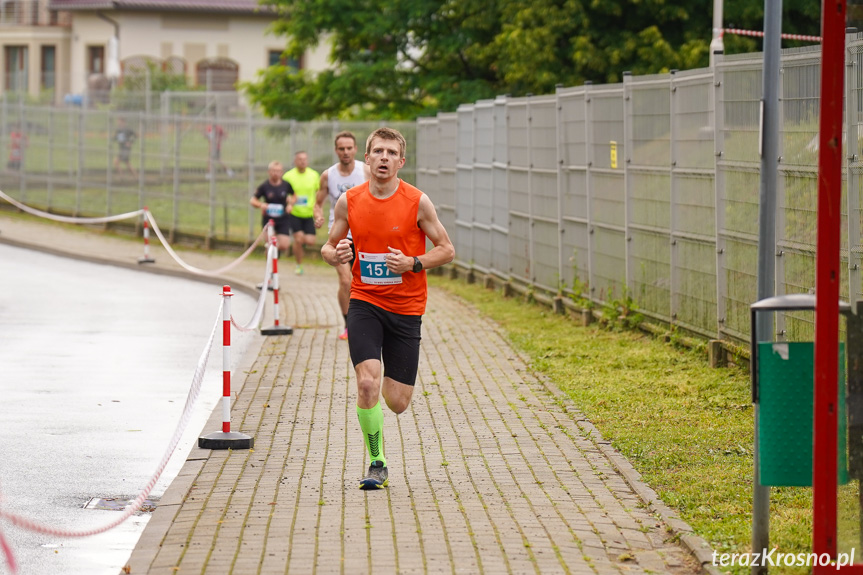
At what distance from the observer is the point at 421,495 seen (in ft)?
23.9

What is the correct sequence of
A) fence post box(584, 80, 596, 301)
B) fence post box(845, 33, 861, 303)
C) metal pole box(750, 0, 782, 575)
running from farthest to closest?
fence post box(584, 80, 596, 301), fence post box(845, 33, 861, 303), metal pole box(750, 0, 782, 575)

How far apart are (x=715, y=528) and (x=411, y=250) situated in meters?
2.26

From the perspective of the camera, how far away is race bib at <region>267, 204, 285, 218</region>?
73.0 ft

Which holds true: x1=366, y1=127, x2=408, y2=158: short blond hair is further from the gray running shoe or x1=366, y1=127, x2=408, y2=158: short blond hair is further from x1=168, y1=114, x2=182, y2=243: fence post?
x1=168, y1=114, x2=182, y2=243: fence post

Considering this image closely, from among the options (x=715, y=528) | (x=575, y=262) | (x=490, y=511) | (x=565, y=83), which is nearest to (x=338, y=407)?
(x=490, y=511)

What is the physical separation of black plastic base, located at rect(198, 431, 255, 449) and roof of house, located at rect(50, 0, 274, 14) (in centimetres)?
5144

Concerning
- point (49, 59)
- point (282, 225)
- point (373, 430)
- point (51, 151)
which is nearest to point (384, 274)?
point (373, 430)

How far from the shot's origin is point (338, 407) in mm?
10141

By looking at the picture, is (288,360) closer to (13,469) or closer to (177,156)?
(13,469)

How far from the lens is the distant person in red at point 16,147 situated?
35.3m

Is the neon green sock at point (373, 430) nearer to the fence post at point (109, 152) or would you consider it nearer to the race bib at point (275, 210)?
the race bib at point (275, 210)

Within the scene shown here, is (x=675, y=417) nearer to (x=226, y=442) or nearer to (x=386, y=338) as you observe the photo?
(x=386, y=338)

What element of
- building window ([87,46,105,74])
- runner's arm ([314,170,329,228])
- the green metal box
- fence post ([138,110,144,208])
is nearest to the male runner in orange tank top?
the green metal box

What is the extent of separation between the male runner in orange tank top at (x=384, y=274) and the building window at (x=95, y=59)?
184 feet
